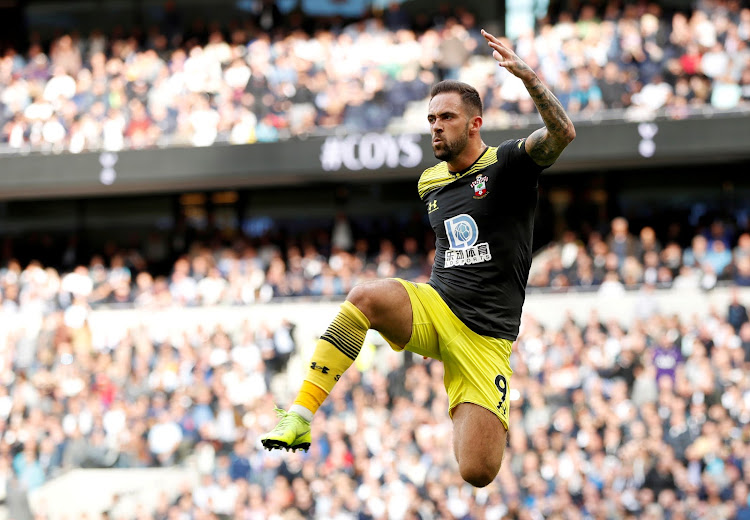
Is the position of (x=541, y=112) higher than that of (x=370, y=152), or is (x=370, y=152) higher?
(x=370, y=152)

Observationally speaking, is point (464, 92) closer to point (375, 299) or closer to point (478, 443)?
point (375, 299)

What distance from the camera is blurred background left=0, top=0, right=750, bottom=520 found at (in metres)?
14.5

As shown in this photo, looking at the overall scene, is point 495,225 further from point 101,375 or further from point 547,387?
point 101,375

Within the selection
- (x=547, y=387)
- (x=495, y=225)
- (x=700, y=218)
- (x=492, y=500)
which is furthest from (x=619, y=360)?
(x=495, y=225)

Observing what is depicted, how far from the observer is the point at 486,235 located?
22.2 ft

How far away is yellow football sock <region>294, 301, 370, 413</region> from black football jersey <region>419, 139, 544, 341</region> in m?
0.77

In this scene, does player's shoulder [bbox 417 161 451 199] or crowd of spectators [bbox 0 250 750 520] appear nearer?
player's shoulder [bbox 417 161 451 199]

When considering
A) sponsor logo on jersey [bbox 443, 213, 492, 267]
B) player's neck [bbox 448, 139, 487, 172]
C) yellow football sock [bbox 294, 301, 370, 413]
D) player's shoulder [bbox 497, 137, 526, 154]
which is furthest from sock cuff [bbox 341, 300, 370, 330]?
player's shoulder [bbox 497, 137, 526, 154]

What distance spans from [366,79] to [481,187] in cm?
1356

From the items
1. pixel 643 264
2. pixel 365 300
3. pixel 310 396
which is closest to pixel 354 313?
pixel 365 300

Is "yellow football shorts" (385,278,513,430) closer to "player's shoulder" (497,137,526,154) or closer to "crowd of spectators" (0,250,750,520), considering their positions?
"player's shoulder" (497,137,526,154)

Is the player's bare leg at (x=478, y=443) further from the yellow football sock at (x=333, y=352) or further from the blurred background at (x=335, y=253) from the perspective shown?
the blurred background at (x=335, y=253)

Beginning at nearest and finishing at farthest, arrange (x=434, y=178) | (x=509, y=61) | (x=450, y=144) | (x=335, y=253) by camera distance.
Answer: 1. (x=509, y=61)
2. (x=450, y=144)
3. (x=434, y=178)
4. (x=335, y=253)

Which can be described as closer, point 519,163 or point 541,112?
point 541,112
